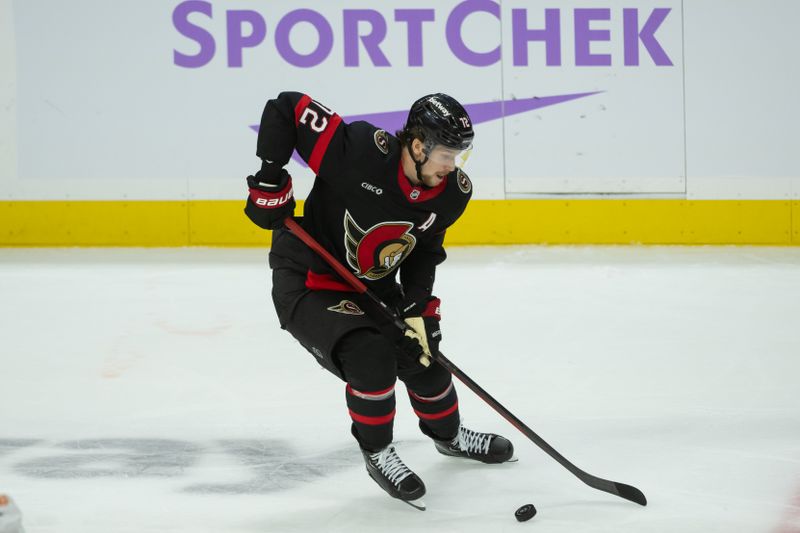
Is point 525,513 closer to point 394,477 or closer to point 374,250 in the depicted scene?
point 394,477

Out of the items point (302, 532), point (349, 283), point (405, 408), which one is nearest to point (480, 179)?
point (405, 408)

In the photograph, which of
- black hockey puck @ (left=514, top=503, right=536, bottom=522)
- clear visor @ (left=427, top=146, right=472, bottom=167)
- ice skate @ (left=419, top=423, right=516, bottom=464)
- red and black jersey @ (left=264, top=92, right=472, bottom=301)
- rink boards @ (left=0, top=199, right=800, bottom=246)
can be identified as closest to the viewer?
black hockey puck @ (left=514, top=503, right=536, bottom=522)

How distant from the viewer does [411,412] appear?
9.89 feet

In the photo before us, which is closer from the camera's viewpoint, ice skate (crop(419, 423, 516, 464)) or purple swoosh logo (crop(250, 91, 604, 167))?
ice skate (crop(419, 423, 516, 464))

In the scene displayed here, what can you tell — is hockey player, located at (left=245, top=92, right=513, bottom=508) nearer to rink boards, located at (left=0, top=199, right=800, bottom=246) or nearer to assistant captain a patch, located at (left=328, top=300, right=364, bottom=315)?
assistant captain a patch, located at (left=328, top=300, right=364, bottom=315)

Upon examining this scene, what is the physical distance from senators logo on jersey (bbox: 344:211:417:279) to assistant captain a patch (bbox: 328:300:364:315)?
0.11 metres

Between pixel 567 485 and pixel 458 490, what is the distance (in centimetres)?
24

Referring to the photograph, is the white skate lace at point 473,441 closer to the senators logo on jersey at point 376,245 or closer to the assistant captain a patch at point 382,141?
the senators logo on jersey at point 376,245

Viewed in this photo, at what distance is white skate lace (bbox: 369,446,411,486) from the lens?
91.3 inches

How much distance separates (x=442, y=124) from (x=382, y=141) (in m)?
0.22

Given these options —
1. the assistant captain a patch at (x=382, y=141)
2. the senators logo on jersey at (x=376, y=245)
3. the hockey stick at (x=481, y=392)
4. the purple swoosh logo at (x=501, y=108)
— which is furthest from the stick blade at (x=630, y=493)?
the purple swoosh logo at (x=501, y=108)

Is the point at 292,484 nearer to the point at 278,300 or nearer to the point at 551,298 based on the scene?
the point at 278,300

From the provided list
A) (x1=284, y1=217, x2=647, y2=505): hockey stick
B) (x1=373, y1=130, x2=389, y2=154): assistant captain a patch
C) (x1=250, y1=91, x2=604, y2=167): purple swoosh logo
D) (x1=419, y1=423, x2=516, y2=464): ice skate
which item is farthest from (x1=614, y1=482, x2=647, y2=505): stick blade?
(x1=250, y1=91, x2=604, y2=167): purple swoosh logo

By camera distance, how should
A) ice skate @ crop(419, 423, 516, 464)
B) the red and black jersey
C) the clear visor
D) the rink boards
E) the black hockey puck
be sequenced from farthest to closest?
the rink boards → ice skate @ crop(419, 423, 516, 464) → the red and black jersey → the clear visor → the black hockey puck
